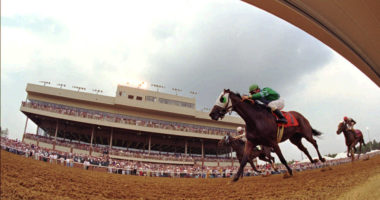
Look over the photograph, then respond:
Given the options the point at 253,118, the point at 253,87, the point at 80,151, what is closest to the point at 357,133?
the point at 253,118

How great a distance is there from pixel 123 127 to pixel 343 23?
1328 centimetres

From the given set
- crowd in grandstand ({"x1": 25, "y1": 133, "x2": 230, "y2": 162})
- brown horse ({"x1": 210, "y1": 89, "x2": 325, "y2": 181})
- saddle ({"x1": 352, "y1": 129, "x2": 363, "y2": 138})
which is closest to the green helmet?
brown horse ({"x1": 210, "y1": 89, "x2": 325, "y2": 181})

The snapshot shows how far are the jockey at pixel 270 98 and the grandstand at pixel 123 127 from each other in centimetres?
834

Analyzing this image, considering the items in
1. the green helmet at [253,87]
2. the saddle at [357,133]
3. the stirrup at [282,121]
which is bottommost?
the saddle at [357,133]

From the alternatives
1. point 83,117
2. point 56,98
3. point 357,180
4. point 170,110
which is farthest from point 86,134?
point 357,180

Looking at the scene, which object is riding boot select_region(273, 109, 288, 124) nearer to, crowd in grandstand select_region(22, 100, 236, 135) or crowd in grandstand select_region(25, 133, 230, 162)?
crowd in grandstand select_region(22, 100, 236, 135)

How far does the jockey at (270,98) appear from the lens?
104 inches

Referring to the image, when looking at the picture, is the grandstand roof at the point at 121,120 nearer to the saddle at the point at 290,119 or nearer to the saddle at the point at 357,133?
the saddle at the point at 290,119

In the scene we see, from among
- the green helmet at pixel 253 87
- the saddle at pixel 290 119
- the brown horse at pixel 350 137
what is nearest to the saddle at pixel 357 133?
the brown horse at pixel 350 137

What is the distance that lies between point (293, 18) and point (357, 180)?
1.47m

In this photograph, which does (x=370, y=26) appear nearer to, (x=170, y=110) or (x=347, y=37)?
(x=347, y=37)

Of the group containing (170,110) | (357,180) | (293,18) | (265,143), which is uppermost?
(170,110)

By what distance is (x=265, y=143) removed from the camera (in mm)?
2729

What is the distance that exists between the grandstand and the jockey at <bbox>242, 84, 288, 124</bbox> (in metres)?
8.34
